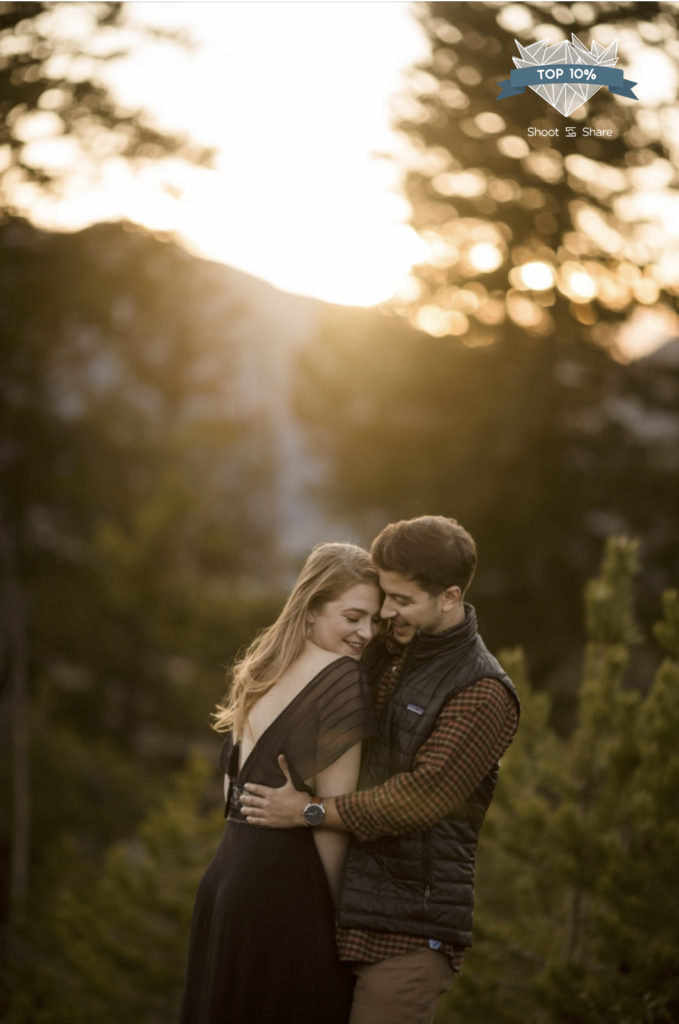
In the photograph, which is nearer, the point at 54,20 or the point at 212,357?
the point at 54,20

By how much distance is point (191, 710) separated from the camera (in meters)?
18.2

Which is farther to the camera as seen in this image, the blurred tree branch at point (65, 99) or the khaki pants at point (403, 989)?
the blurred tree branch at point (65, 99)

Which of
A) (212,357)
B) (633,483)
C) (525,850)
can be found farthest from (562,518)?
(212,357)

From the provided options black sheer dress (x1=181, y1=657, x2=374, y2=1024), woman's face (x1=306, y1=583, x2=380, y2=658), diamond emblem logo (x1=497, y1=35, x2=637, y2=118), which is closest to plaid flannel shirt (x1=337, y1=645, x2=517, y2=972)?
black sheer dress (x1=181, y1=657, x2=374, y2=1024)

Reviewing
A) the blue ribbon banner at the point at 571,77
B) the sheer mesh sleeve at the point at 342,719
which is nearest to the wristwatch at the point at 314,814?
the sheer mesh sleeve at the point at 342,719

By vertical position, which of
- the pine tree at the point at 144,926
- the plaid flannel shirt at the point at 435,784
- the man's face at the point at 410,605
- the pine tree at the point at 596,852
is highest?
the man's face at the point at 410,605

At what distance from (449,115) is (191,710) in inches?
422

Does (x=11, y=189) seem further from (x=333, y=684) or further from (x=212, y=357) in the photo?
(x=212, y=357)

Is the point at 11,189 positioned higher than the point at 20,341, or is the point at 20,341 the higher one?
the point at 11,189

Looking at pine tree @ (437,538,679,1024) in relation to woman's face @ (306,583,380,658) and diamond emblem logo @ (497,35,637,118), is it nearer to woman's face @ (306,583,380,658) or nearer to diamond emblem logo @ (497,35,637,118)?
woman's face @ (306,583,380,658)

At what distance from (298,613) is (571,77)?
772 centimetres

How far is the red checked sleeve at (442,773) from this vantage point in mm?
2678

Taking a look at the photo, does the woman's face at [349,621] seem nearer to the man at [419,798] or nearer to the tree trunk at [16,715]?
the man at [419,798]

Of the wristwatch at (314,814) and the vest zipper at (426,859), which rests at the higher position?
the wristwatch at (314,814)
